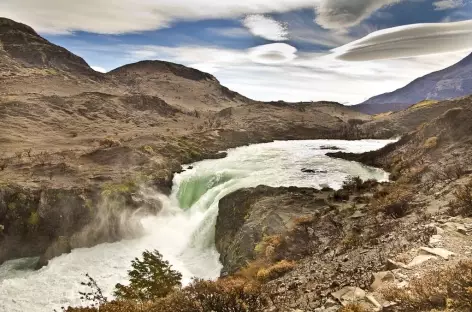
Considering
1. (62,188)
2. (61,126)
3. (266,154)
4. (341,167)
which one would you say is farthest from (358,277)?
(61,126)

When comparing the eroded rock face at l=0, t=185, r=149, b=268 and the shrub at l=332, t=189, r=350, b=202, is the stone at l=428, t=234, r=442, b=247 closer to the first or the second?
the shrub at l=332, t=189, r=350, b=202

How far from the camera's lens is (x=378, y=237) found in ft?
48.5

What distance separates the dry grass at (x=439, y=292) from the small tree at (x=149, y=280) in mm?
12489

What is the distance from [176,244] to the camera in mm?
26062

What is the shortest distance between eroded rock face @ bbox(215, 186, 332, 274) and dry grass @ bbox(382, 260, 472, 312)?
8.62m

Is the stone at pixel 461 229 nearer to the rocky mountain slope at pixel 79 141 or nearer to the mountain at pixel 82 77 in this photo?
the rocky mountain slope at pixel 79 141

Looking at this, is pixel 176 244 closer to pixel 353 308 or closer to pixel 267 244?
pixel 267 244

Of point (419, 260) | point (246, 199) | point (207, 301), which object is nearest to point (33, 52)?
point (246, 199)

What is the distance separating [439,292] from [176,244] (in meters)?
20.7

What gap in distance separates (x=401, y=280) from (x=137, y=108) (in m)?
85.6

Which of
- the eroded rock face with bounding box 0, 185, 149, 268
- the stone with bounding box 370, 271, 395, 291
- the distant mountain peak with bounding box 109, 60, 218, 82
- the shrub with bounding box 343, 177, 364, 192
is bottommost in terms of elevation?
the eroded rock face with bounding box 0, 185, 149, 268

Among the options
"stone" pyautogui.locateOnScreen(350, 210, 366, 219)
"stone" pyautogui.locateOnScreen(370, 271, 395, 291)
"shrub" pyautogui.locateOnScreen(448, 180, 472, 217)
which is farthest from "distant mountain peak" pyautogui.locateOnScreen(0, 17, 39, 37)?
"stone" pyautogui.locateOnScreen(370, 271, 395, 291)

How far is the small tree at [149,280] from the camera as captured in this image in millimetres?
19122

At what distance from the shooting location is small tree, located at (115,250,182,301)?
1912 centimetres
